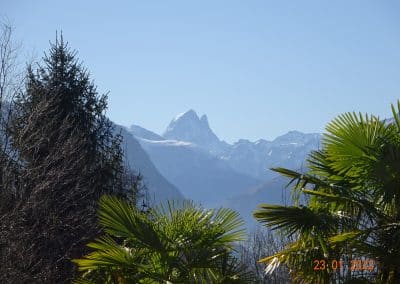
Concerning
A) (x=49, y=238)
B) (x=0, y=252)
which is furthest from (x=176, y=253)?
(x=49, y=238)

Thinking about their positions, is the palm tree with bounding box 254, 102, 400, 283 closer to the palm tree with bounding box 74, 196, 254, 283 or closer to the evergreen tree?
the palm tree with bounding box 74, 196, 254, 283

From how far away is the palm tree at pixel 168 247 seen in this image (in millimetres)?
7430

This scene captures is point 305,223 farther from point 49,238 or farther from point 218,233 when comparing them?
point 49,238

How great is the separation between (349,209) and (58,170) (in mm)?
10922

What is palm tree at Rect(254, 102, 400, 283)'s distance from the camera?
7.96 m

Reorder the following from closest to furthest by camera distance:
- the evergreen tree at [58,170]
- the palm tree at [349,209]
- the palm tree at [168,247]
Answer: the palm tree at [168,247] < the palm tree at [349,209] < the evergreen tree at [58,170]

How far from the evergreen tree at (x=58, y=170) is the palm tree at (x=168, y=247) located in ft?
20.1

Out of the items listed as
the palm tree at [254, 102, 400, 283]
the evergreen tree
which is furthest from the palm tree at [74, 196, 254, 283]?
the evergreen tree

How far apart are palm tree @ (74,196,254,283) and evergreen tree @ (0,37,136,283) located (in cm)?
613

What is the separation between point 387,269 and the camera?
8055mm

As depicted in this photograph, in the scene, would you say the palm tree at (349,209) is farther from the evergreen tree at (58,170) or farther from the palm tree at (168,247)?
the evergreen tree at (58,170)

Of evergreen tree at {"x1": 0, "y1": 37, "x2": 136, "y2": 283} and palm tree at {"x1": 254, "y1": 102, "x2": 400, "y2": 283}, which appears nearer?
palm tree at {"x1": 254, "y1": 102, "x2": 400, "y2": 283}

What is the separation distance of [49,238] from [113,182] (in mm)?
5079

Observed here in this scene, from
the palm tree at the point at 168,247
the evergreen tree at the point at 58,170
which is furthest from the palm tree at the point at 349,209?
the evergreen tree at the point at 58,170
